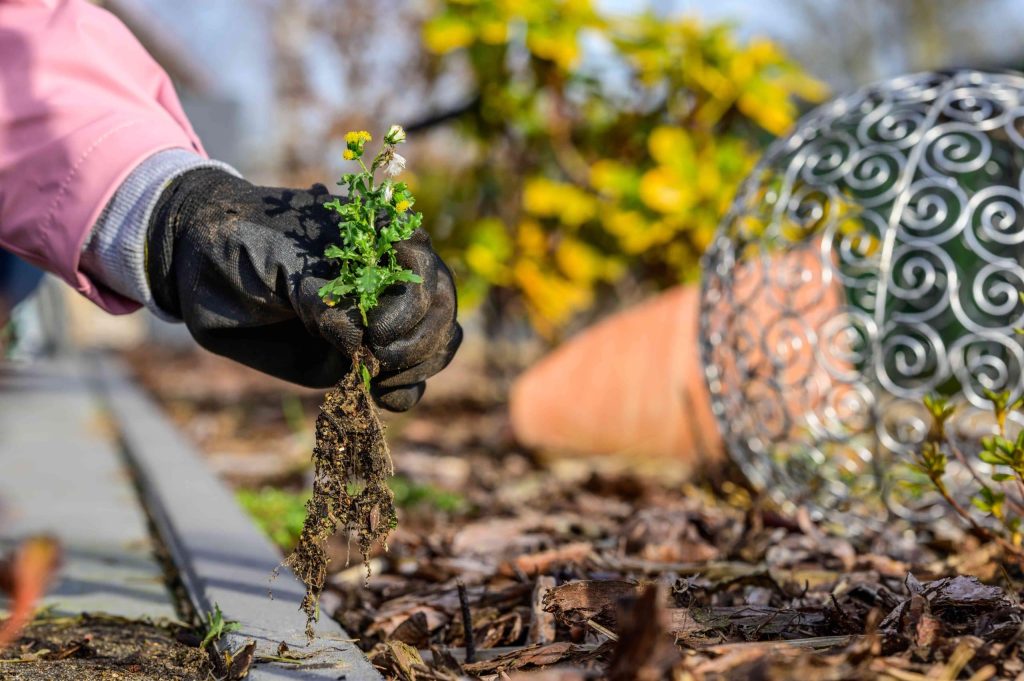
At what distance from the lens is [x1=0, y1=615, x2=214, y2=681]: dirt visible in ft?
4.83

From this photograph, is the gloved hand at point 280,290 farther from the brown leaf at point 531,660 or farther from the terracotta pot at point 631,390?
the terracotta pot at point 631,390

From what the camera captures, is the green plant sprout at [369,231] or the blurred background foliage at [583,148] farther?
the blurred background foliage at [583,148]

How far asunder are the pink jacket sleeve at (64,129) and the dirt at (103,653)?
0.54 metres

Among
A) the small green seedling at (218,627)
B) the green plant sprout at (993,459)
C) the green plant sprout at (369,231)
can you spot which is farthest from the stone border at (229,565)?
the green plant sprout at (993,459)

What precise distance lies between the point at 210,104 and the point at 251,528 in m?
6.96

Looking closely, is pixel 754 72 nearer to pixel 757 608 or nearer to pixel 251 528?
pixel 251 528

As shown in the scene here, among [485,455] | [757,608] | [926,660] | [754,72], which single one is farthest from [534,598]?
[754,72]

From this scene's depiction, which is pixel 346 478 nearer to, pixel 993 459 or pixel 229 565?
pixel 229 565

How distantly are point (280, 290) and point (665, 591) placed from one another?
2.31ft

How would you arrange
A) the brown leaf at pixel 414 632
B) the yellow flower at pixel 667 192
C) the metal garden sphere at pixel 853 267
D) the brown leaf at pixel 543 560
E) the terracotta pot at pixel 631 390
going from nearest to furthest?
1. the brown leaf at pixel 414 632
2. the brown leaf at pixel 543 560
3. the metal garden sphere at pixel 853 267
4. the terracotta pot at pixel 631 390
5. the yellow flower at pixel 667 192

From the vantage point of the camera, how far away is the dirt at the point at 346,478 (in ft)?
4.53

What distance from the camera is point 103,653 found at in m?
1.61

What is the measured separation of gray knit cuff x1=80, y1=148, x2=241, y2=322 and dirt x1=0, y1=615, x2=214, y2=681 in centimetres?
55

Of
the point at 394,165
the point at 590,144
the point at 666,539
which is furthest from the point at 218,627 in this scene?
the point at 590,144
